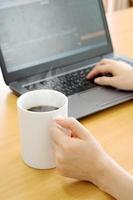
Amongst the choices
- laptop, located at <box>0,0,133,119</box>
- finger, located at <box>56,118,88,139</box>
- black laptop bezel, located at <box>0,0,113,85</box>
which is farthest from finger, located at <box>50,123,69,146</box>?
black laptop bezel, located at <box>0,0,113,85</box>

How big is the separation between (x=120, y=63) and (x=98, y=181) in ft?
1.63

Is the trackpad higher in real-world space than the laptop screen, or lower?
Result: lower

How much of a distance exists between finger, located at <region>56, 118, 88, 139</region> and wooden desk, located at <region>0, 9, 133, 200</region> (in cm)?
9

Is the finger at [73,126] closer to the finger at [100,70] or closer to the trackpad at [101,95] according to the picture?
the trackpad at [101,95]

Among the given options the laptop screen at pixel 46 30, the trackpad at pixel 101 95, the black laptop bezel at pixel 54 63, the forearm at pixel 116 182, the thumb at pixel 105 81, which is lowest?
the forearm at pixel 116 182

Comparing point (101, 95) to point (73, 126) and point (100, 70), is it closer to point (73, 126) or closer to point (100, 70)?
point (100, 70)

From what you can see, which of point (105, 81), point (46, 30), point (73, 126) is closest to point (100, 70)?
point (105, 81)

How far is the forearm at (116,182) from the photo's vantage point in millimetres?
707

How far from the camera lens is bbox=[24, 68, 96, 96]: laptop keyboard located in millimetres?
1049

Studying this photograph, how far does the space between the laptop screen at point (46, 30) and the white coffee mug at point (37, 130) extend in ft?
0.96

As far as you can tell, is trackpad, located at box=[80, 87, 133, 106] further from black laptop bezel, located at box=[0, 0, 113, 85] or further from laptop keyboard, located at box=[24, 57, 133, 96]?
black laptop bezel, located at box=[0, 0, 113, 85]

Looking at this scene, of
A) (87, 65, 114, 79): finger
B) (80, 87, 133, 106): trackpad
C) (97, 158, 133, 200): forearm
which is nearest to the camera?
(97, 158, 133, 200): forearm

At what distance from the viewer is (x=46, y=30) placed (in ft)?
3.73

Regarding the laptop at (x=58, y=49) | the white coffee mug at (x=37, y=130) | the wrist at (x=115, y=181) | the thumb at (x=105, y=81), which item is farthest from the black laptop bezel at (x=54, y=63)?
the wrist at (x=115, y=181)
